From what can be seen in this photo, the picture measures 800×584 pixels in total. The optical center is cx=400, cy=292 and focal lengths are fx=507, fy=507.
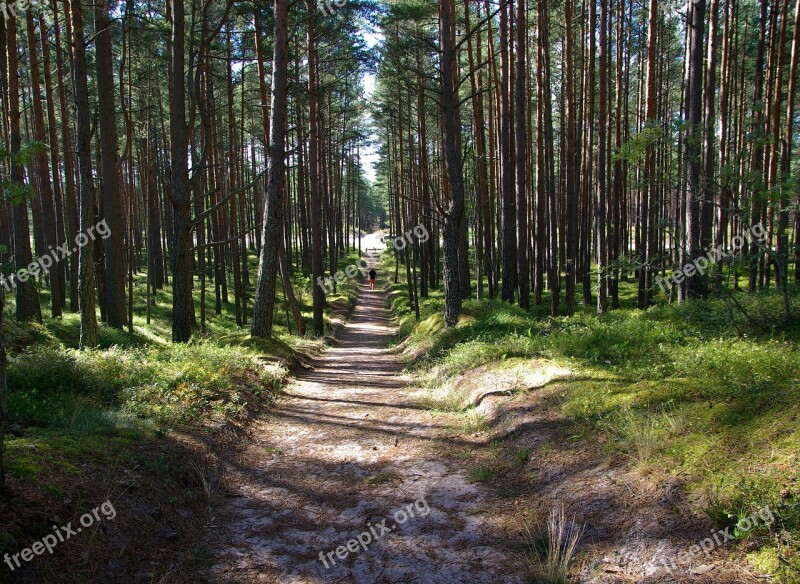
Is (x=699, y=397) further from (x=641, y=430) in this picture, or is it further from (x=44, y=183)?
(x=44, y=183)

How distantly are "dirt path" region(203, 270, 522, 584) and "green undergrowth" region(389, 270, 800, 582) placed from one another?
4.40 ft

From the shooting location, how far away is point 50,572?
2.99 meters

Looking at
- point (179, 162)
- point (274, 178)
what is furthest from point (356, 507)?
point (179, 162)

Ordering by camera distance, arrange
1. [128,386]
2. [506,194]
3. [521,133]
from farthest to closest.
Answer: [506,194], [521,133], [128,386]

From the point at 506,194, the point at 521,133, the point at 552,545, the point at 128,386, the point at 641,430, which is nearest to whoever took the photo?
the point at 552,545

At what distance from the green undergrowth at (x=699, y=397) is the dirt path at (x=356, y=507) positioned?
1341 mm

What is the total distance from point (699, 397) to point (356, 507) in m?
3.39

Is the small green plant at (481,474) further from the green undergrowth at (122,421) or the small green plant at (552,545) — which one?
the green undergrowth at (122,421)

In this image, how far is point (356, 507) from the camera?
179 inches

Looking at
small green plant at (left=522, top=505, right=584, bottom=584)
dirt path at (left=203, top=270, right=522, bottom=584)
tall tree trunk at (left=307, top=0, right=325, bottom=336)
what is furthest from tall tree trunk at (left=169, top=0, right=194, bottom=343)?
small green plant at (left=522, top=505, right=584, bottom=584)

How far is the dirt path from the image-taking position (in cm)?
362

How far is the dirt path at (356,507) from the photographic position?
3625 mm

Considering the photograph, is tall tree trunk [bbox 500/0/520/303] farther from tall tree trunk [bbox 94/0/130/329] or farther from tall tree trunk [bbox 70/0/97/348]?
tall tree trunk [bbox 70/0/97/348]

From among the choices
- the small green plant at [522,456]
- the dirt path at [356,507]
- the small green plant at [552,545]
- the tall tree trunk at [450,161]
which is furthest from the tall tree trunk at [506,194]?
the small green plant at [552,545]
